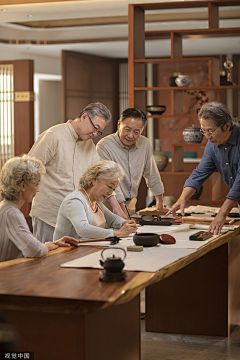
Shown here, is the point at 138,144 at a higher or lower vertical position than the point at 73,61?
lower

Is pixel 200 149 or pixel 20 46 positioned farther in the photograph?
pixel 200 149

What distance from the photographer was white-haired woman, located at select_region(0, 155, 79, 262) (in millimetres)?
2191

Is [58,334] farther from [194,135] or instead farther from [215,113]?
[194,135]

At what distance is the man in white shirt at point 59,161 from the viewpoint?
3275 millimetres

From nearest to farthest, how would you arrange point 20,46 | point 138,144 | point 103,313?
point 103,313 < point 138,144 < point 20,46

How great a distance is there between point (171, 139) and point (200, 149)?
2.24 ft

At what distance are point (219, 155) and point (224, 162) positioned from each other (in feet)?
0.21

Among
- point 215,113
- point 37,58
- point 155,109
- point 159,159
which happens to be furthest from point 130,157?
point 37,58

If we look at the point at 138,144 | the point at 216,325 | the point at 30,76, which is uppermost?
the point at 30,76

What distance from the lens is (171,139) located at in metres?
10.4

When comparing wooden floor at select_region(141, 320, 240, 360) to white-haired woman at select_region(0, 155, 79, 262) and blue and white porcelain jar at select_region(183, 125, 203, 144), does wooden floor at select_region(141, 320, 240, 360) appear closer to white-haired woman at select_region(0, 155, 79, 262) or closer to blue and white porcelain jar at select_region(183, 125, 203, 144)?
white-haired woman at select_region(0, 155, 79, 262)

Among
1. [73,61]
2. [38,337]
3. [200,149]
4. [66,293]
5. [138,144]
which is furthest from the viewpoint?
[200,149]

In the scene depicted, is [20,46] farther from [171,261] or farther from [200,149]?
[171,261]

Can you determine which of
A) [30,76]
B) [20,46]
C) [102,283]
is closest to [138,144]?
[102,283]
